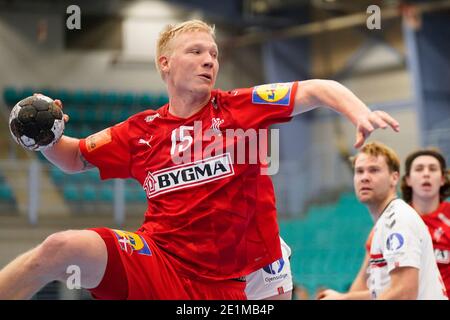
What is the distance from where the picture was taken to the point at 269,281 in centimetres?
391

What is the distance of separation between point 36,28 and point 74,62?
1.14 meters

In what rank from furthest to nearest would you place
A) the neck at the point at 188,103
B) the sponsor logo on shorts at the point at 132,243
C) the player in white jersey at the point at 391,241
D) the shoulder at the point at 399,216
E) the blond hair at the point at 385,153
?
the blond hair at the point at 385,153 → the shoulder at the point at 399,216 → the player in white jersey at the point at 391,241 → the neck at the point at 188,103 → the sponsor logo on shorts at the point at 132,243

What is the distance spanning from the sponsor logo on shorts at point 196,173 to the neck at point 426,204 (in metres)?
2.40

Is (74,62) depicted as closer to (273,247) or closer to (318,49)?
(318,49)

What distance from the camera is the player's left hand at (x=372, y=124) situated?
286 centimetres

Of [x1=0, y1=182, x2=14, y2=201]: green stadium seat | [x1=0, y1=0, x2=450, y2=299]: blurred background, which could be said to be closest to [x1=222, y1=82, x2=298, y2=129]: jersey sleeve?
[x1=0, y1=0, x2=450, y2=299]: blurred background

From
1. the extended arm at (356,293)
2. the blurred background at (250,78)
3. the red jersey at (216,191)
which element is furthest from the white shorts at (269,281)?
the blurred background at (250,78)

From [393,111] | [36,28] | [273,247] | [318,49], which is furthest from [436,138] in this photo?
[273,247]

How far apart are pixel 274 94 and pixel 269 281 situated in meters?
1.02

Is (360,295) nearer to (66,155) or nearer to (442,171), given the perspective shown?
(442,171)

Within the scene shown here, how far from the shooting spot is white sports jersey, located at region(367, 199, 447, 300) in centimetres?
397

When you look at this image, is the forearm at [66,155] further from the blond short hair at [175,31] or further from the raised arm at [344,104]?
the raised arm at [344,104]

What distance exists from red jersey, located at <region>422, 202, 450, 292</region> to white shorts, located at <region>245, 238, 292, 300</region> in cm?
181
